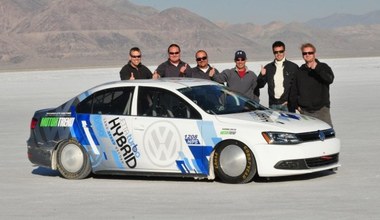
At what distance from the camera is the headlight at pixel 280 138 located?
38.3ft

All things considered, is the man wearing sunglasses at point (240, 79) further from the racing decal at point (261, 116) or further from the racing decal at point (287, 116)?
the racing decal at point (261, 116)

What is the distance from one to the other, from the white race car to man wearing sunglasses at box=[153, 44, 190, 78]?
1711 millimetres

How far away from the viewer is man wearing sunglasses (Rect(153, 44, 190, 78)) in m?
14.8

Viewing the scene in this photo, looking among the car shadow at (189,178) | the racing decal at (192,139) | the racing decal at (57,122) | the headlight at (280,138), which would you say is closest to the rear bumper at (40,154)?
the racing decal at (57,122)

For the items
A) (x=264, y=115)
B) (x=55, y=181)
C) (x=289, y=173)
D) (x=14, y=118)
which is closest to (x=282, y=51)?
(x=264, y=115)

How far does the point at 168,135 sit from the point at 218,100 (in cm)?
94

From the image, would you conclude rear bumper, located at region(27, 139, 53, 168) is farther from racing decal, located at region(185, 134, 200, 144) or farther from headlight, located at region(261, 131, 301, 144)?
headlight, located at region(261, 131, 301, 144)

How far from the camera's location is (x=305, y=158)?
38.5 feet

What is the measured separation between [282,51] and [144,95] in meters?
2.50

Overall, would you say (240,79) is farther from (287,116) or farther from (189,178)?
(189,178)

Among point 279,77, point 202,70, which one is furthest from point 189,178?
point 202,70

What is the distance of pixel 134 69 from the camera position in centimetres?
1518

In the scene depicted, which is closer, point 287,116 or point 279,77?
point 287,116

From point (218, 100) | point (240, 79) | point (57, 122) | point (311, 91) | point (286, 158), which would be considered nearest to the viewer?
point (286, 158)
